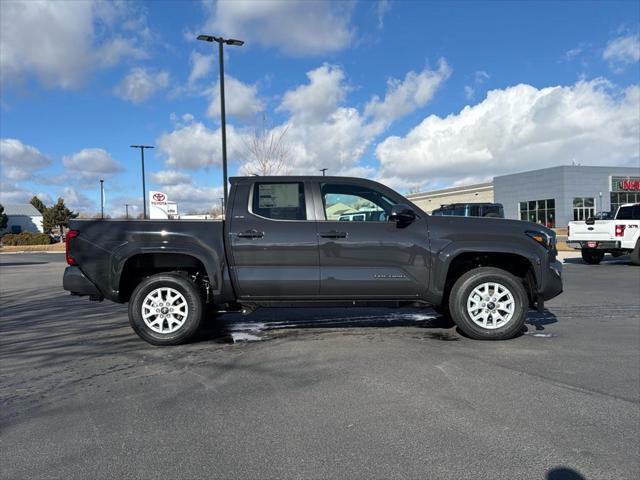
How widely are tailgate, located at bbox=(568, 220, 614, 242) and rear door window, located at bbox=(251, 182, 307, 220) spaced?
43.1 feet

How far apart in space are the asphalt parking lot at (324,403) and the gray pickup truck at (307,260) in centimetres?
46

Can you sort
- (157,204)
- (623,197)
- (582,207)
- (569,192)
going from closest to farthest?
(157,204) → (569,192) → (582,207) → (623,197)

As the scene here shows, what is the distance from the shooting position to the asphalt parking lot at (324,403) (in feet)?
9.63

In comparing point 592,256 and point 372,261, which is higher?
point 372,261

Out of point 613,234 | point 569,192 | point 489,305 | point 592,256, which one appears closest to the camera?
point 489,305

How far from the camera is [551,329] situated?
21.0 ft

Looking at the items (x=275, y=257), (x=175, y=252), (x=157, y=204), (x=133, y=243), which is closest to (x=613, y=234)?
(x=275, y=257)

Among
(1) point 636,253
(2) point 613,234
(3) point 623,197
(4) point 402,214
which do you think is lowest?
(1) point 636,253

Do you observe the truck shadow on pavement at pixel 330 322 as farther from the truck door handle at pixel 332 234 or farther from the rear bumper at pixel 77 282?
the truck door handle at pixel 332 234

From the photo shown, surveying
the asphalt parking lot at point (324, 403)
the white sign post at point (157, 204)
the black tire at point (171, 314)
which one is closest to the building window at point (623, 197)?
the white sign post at point (157, 204)

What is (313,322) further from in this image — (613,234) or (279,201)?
(613,234)

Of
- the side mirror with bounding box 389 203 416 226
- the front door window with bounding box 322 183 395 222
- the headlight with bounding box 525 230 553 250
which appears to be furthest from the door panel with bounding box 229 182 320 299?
the headlight with bounding box 525 230 553 250

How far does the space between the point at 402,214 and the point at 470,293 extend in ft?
4.18

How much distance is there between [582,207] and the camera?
48.8 m
